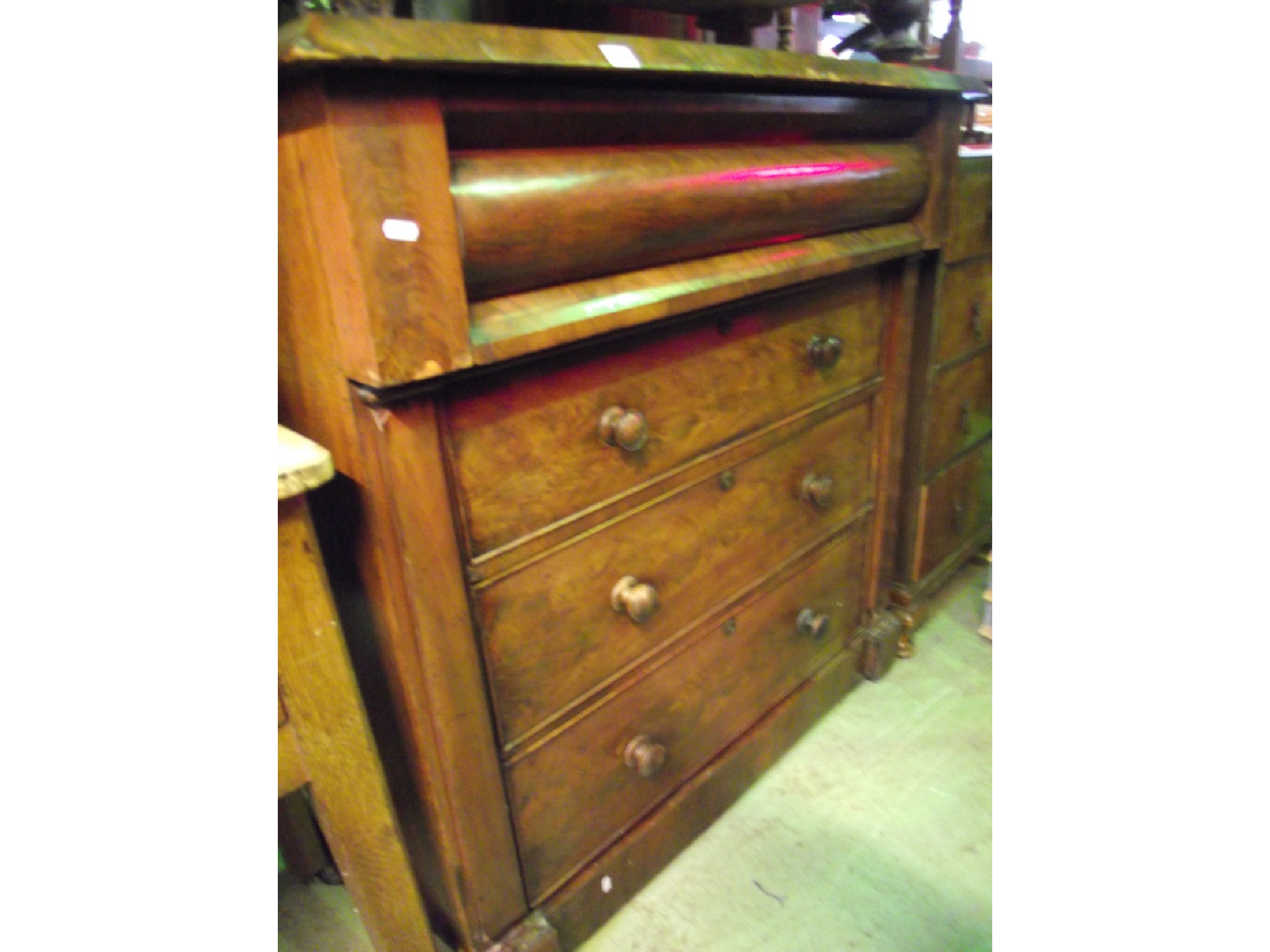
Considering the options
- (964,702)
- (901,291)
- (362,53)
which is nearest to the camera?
(362,53)

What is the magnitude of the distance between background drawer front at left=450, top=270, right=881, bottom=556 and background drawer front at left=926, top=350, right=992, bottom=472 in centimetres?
37

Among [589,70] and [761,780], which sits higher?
[589,70]

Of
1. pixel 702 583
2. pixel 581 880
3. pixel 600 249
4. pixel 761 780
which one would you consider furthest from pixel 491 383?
pixel 761 780

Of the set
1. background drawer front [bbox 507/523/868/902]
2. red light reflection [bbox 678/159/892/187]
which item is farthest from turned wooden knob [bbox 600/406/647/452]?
background drawer front [bbox 507/523/868/902]

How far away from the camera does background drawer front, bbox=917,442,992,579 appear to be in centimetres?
151

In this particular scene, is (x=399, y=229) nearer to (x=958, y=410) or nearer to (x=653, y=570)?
(x=653, y=570)

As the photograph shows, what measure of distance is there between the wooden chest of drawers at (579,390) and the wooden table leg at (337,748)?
72mm

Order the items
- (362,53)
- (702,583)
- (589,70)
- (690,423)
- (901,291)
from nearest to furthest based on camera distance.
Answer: (362,53) → (589,70) → (690,423) → (702,583) → (901,291)

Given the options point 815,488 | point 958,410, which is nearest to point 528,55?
point 815,488

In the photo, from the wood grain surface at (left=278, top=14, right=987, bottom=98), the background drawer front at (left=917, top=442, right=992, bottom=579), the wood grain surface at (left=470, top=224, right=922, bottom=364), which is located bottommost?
the background drawer front at (left=917, top=442, right=992, bottom=579)

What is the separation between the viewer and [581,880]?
3.18 ft

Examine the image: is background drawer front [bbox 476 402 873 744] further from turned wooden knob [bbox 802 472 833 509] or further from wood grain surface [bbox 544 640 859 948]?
wood grain surface [bbox 544 640 859 948]

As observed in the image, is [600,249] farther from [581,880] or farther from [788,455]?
[581,880]

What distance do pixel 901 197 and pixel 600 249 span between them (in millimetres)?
591
